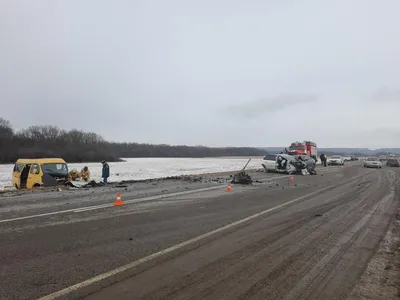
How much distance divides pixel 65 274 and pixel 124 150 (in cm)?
15743

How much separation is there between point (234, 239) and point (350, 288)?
2683 mm

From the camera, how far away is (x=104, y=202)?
39.0ft

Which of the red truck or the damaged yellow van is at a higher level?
the red truck

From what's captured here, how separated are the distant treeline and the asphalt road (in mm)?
96320

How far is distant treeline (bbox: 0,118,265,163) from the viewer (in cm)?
9909

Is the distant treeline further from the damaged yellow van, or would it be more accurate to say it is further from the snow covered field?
the damaged yellow van

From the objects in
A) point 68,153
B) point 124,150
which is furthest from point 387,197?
point 124,150

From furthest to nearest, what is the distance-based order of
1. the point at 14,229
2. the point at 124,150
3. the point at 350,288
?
the point at 124,150 < the point at 14,229 < the point at 350,288

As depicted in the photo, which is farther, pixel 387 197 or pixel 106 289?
pixel 387 197

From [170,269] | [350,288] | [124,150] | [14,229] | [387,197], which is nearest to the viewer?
[350,288]

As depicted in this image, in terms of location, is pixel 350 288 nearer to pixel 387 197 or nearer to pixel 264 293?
pixel 264 293

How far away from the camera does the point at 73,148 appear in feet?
358

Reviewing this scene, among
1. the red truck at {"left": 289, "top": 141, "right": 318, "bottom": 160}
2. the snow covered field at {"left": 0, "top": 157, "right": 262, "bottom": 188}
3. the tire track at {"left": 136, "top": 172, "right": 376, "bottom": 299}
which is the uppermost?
the red truck at {"left": 289, "top": 141, "right": 318, "bottom": 160}

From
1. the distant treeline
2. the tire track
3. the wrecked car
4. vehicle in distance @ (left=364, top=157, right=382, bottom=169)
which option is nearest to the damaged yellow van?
the tire track
